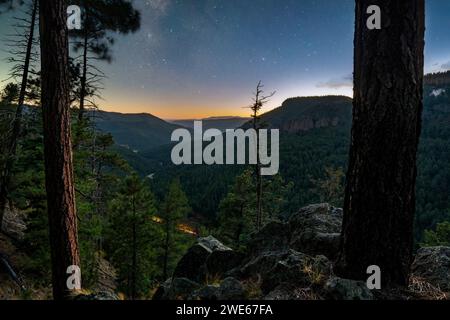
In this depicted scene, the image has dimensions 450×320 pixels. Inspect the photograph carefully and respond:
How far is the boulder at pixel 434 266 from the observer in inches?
137

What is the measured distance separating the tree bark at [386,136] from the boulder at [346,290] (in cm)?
29

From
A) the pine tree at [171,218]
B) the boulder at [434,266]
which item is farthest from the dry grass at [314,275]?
the pine tree at [171,218]

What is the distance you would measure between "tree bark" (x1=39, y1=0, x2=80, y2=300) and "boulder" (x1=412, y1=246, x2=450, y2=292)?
191 inches

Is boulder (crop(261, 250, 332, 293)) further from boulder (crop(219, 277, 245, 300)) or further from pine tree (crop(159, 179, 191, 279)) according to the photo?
pine tree (crop(159, 179, 191, 279))

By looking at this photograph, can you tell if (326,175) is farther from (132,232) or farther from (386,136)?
(386,136)

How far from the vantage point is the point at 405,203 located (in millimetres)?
3242

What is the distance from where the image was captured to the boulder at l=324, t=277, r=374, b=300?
3.04 m

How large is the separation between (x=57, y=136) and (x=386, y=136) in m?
4.47

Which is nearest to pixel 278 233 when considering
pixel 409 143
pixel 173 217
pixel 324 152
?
pixel 409 143

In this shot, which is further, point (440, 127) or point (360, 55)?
point (440, 127)

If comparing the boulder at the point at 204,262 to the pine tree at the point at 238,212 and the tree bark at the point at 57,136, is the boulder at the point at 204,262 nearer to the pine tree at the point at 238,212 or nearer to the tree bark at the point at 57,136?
the tree bark at the point at 57,136

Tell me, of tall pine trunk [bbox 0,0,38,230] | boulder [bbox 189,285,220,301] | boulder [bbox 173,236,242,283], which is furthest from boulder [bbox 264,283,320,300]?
tall pine trunk [bbox 0,0,38,230]
